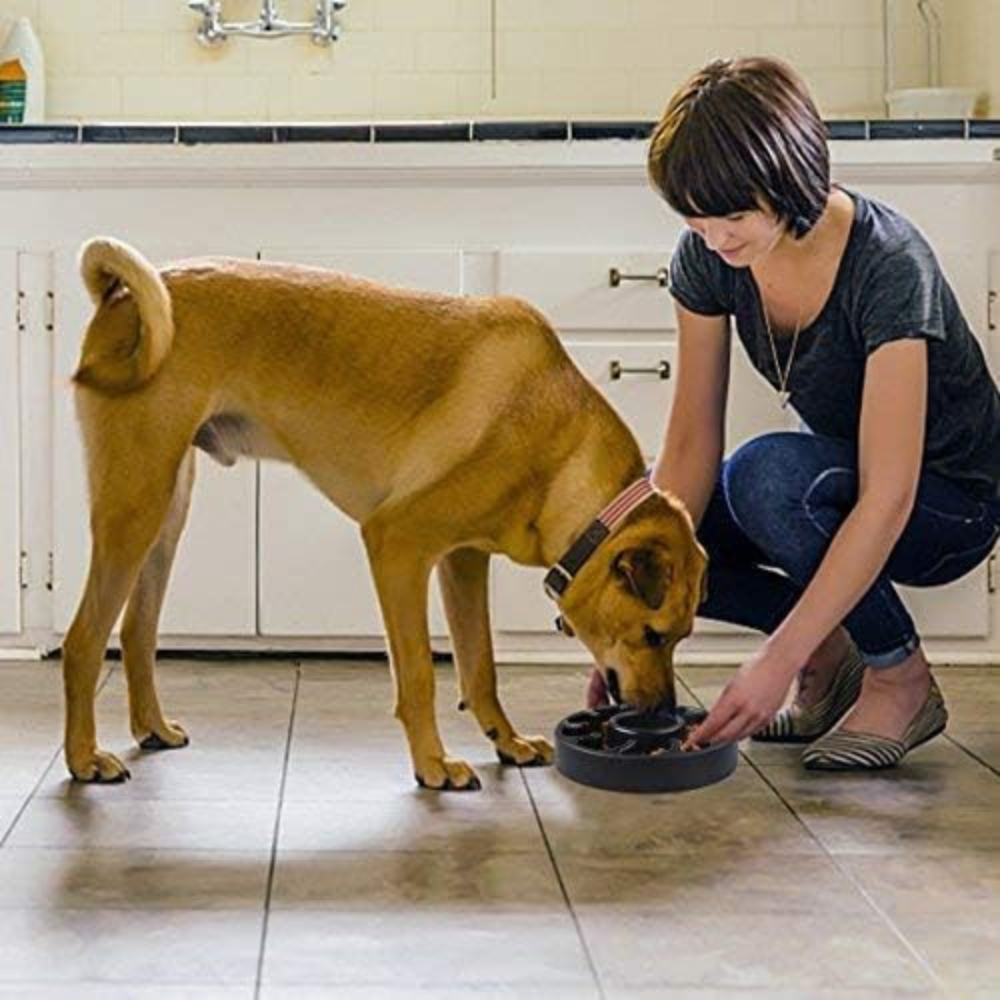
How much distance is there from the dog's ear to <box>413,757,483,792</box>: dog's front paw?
1.06 feet

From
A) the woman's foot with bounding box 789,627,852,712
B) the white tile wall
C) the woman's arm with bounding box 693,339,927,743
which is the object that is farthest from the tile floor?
the white tile wall

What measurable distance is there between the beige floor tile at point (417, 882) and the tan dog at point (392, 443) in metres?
0.33

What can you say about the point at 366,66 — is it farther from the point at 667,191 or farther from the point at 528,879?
the point at 528,879

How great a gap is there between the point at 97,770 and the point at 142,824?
0.77 ft

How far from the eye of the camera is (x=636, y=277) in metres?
3.27

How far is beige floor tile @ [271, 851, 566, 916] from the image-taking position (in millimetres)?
1839

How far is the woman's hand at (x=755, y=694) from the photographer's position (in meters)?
2.18

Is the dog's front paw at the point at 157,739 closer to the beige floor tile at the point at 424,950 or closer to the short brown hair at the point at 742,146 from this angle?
the beige floor tile at the point at 424,950

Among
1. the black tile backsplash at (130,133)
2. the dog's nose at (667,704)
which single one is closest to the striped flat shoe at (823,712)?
the dog's nose at (667,704)

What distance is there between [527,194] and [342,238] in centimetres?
35

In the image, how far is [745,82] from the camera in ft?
7.03

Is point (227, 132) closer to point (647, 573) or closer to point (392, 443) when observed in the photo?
point (392, 443)

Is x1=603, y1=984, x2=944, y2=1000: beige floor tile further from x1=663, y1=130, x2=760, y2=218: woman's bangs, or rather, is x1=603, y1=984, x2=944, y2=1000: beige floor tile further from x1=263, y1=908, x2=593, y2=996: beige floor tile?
x1=663, y1=130, x2=760, y2=218: woman's bangs

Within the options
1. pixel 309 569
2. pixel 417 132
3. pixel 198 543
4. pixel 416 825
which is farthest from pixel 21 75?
pixel 416 825
